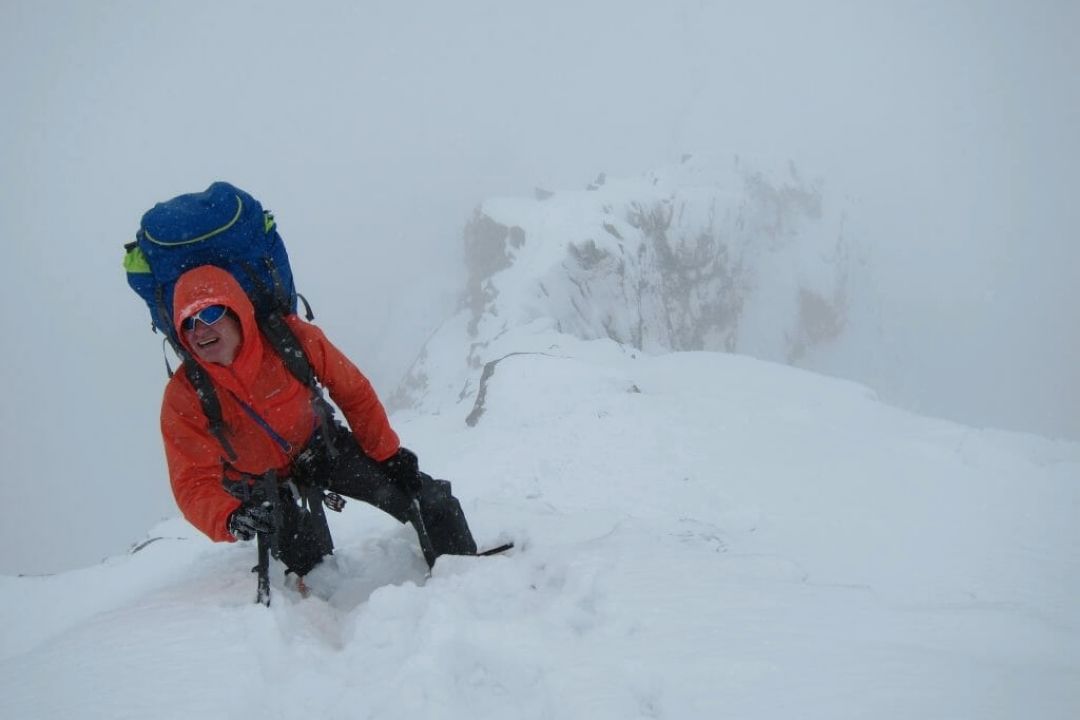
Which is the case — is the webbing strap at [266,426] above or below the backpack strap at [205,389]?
below

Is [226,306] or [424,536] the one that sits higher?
[226,306]

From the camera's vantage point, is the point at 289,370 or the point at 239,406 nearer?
the point at 239,406

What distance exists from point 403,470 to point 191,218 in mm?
2068

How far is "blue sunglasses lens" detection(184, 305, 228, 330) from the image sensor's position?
8.78ft

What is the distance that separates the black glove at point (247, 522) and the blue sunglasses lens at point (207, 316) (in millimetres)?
1059

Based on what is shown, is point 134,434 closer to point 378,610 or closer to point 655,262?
point 655,262

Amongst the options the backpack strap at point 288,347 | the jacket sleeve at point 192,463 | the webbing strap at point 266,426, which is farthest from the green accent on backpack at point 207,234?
the webbing strap at point 266,426

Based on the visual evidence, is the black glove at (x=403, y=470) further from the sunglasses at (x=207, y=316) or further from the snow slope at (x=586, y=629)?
the sunglasses at (x=207, y=316)

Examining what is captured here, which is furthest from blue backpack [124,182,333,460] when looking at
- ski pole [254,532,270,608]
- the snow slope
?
the snow slope

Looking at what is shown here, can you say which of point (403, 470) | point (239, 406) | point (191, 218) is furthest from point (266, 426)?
point (191, 218)

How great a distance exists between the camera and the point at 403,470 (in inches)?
150

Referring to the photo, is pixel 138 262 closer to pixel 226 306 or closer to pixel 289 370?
pixel 226 306

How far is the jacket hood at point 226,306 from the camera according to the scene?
2629 mm

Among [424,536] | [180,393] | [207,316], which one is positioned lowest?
[424,536]
